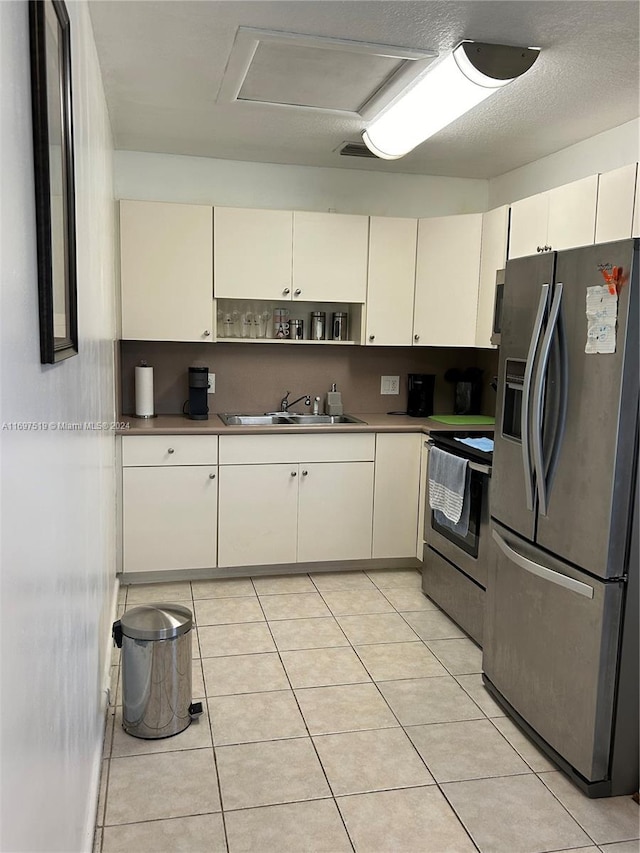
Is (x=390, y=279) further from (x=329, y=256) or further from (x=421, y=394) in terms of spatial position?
(x=421, y=394)

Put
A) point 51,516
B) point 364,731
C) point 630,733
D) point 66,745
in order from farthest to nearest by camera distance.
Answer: point 364,731, point 630,733, point 66,745, point 51,516

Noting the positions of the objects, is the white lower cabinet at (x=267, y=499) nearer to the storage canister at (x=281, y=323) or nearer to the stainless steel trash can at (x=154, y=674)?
the storage canister at (x=281, y=323)

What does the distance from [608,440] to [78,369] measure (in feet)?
5.16

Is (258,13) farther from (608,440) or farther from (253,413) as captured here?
(253,413)

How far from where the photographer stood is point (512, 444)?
272cm

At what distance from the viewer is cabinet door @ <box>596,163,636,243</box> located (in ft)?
9.64

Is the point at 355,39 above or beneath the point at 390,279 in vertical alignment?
above

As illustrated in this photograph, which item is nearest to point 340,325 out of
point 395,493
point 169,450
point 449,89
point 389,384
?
point 389,384

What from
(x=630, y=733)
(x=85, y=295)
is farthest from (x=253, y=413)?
(x=630, y=733)

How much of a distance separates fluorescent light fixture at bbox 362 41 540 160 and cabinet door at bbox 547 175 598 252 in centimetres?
70

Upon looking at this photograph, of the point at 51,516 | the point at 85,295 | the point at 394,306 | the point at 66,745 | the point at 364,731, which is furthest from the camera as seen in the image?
the point at 394,306

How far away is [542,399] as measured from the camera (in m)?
2.44

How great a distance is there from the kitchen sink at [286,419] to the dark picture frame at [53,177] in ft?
8.97

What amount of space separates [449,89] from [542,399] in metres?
1.32
